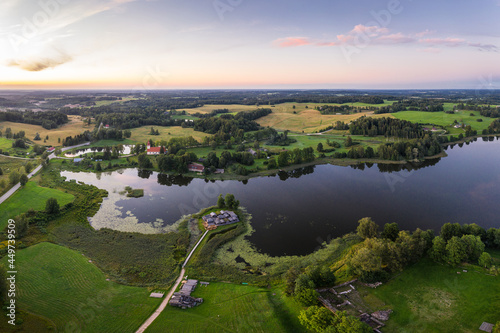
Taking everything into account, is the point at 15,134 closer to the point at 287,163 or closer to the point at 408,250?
the point at 287,163

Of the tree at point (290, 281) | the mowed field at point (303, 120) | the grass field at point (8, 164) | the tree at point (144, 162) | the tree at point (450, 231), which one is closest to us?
the tree at point (290, 281)

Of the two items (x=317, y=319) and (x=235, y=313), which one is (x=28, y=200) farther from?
(x=317, y=319)

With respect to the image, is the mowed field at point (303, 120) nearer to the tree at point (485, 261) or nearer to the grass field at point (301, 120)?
the grass field at point (301, 120)

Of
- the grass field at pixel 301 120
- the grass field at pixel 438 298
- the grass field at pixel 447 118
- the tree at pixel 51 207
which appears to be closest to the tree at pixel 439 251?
the grass field at pixel 438 298

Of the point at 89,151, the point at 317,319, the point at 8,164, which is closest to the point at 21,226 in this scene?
the point at 317,319

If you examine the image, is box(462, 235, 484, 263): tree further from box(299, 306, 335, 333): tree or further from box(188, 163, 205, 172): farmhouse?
box(188, 163, 205, 172): farmhouse
